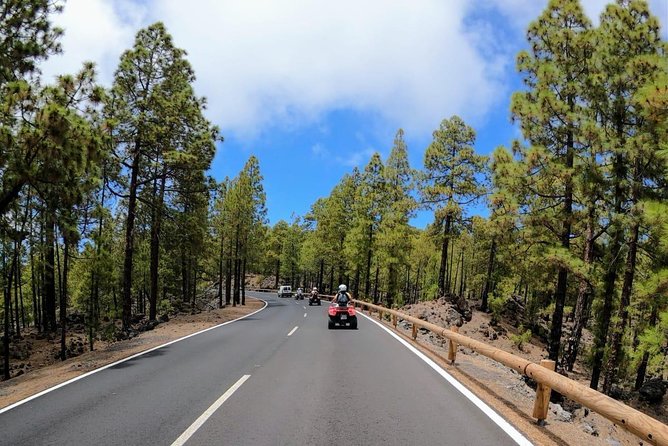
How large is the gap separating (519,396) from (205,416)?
5579 millimetres

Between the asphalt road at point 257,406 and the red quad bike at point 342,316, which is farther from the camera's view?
the red quad bike at point 342,316

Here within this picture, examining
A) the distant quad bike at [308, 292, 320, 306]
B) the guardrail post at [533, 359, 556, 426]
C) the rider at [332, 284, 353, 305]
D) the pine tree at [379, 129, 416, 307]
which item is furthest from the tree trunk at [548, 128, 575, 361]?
the distant quad bike at [308, 292, 320, 306]

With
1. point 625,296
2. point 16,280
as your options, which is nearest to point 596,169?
point 625,296

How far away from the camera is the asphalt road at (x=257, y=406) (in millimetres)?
5367

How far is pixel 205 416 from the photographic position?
6.14 metres

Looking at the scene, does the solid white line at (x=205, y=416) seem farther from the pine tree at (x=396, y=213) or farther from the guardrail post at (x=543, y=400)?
the pine tree at (x=396, y=213)

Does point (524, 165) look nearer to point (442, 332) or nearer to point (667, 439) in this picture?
point (442, 332)

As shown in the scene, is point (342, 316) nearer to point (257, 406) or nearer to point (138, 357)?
point (138, 357)

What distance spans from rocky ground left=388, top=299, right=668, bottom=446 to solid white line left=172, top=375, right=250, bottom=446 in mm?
4119

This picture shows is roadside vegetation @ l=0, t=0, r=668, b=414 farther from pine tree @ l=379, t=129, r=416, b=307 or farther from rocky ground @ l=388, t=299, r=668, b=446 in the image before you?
pine tree @ l=379, t=129, r=416, b=307

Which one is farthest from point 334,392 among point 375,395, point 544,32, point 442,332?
point 544,32

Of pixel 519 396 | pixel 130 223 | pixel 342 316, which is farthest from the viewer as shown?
pixel 130 223

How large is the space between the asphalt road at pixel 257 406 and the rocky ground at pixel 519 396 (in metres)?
0.54

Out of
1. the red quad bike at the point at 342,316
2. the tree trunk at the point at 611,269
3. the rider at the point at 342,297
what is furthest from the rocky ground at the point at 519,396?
the rider at the point at 342,297
